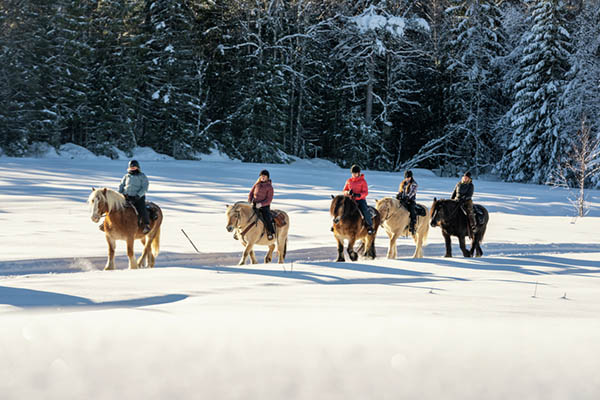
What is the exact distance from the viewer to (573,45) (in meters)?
45.0

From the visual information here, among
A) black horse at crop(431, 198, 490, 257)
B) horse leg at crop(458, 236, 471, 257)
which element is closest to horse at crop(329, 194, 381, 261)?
black horse at crop(431, 198, 490, 257)

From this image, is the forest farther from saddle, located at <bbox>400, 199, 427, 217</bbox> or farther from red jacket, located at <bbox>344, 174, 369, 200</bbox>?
red jacket, located at <bbox>344, 174, 369, 200</bbox>

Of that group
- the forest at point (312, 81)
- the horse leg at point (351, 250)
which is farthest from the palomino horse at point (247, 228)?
the forest at point (312, 81)

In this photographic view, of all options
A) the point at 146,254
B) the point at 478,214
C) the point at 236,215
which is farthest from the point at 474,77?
the point at 146,254

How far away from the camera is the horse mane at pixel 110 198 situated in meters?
11.2

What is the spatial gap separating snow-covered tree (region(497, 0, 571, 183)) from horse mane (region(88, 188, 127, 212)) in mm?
38888

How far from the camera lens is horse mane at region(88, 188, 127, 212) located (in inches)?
441

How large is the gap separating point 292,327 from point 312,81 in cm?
4890

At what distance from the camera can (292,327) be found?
3.88 metres

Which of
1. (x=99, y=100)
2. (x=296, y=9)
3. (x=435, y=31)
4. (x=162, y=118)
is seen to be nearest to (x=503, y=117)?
(x=435, y=31)

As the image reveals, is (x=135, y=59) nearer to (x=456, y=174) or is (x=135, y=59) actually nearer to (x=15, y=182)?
(x=15, y=182)

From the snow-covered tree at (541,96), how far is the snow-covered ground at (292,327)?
106ft

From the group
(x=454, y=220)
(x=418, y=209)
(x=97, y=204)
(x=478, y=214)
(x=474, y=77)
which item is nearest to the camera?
(x=97, y=204)

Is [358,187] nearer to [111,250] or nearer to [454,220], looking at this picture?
[454,220]
